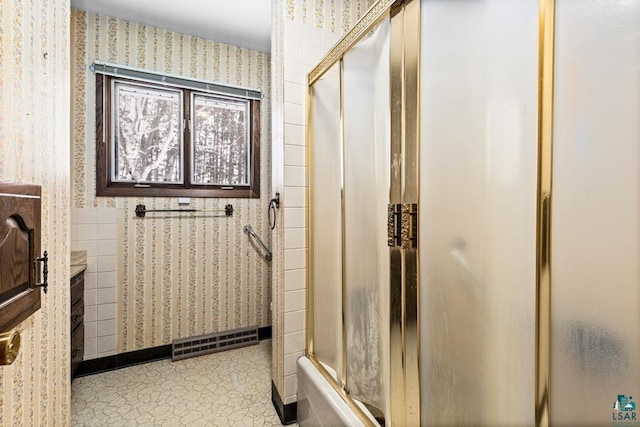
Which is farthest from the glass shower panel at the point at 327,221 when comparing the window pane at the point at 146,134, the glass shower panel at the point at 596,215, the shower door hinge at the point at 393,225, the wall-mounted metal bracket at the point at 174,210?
the window pane at the point at 146,134

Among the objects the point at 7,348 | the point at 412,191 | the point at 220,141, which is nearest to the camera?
the point at 7,348

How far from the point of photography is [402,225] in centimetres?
98

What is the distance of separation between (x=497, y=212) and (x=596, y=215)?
184 mm

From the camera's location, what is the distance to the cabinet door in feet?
1.86

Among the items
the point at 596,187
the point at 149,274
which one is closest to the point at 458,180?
the point at 596,187

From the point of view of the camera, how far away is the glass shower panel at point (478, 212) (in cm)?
64

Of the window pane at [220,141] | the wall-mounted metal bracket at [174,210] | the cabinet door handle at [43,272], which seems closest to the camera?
the cabinet door handle at [43,272]

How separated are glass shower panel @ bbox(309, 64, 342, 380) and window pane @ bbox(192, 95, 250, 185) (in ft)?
4.05

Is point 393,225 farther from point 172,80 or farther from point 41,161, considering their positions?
point 172,80

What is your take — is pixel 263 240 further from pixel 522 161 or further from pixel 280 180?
pixel 522 161

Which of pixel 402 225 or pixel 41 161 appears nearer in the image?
pixel 41 161

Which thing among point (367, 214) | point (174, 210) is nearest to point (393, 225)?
point (367, 214)

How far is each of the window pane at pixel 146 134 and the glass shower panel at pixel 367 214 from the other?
5.67ft

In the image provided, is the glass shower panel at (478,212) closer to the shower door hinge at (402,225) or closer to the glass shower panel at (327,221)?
the shower door hinge at (402,225)
